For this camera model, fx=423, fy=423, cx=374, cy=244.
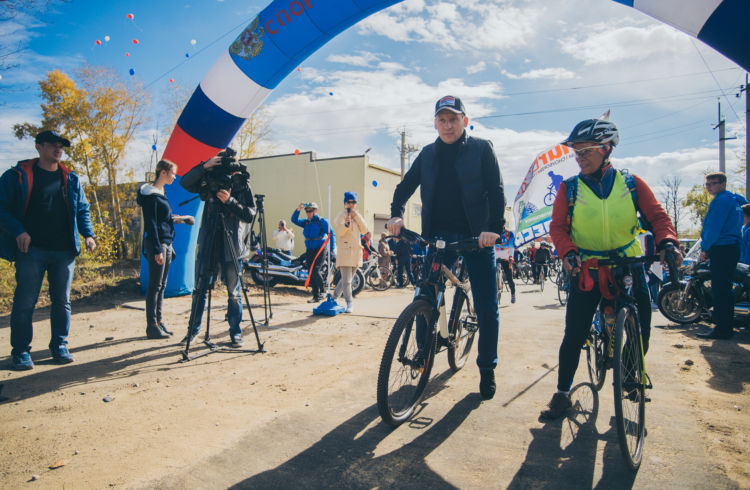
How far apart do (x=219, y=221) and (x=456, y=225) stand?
8.51 ft

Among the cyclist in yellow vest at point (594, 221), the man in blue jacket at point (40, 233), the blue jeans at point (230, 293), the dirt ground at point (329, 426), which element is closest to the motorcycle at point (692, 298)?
the dirt ground at point (329, 426)

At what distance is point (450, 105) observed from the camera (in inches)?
121

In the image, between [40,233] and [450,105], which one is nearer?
[450,105]

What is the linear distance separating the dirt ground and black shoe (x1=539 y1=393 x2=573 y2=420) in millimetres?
64

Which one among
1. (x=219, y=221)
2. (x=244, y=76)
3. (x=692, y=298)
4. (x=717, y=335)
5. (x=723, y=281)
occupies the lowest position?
(x=717, y=335)

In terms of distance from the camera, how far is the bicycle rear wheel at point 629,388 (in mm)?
2145

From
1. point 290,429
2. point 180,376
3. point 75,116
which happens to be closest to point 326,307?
point 180,376

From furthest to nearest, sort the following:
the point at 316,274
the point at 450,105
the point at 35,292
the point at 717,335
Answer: the point at 316,274, the point at 717,335, the point at 35,292, the point at 450,105

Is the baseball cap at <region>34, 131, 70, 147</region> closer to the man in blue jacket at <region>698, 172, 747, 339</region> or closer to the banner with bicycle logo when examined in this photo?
the banner with bicycle logo

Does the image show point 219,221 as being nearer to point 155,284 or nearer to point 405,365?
point 155,284

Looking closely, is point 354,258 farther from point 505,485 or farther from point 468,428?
point 505,485

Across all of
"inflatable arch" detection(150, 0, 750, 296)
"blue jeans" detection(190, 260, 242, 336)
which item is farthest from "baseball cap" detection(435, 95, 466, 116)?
"inflatable arch" detection(150, 0, 750, 296)


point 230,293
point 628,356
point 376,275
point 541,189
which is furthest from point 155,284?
point 376,275

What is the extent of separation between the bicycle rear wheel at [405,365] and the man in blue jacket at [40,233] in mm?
3299
